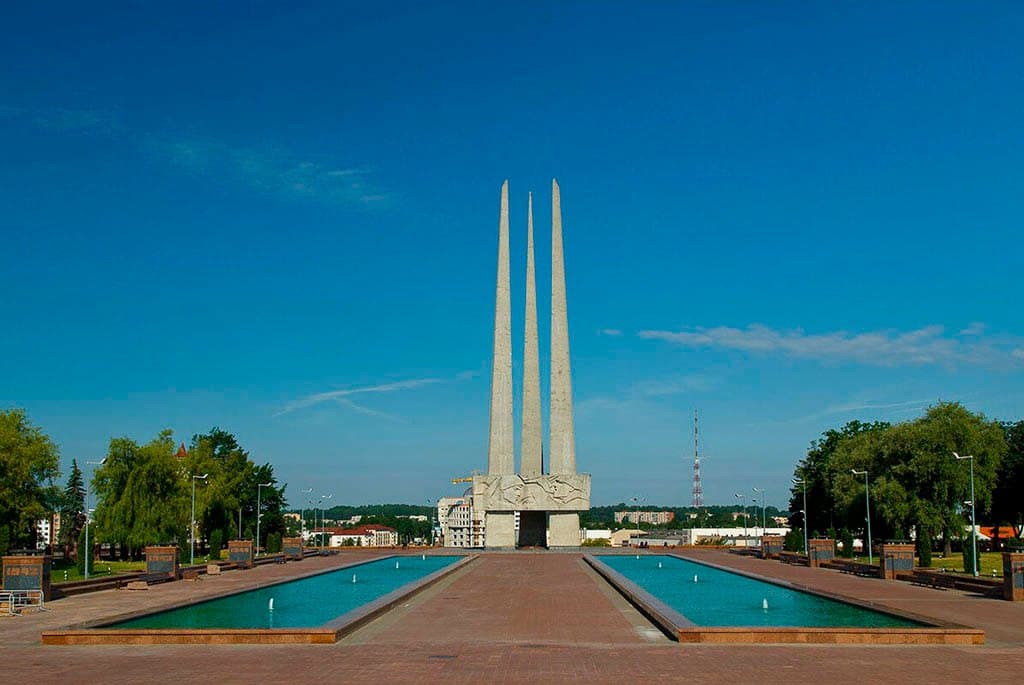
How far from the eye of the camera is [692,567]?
132 feet

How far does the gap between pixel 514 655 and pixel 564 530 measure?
46.8 metres

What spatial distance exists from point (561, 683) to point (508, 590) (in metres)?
15.0

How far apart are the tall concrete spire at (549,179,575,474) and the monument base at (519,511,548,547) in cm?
319

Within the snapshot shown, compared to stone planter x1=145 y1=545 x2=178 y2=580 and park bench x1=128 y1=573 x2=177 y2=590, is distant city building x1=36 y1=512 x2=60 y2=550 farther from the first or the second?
stone planter x1=145 y1=545 x2=178 y2=580

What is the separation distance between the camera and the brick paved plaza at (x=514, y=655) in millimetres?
12406

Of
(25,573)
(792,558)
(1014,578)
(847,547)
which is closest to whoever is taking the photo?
(25,573)

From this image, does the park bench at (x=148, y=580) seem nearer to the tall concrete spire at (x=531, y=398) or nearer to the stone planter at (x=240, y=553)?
the stone planter at (x=240, y=553)

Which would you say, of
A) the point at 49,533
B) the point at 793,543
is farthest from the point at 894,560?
the point at 49,533

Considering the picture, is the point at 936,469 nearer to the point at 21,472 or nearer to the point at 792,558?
the point at 792,558

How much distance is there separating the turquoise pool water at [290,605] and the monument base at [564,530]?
23.1 m

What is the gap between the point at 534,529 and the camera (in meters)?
62.7

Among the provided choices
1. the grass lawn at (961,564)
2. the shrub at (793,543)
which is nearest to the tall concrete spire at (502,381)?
the shrub at (793,543)

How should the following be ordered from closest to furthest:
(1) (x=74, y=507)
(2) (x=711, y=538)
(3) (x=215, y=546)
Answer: (3) (x=215, y=546)
(1) (x=74, y=507)
(2) (x=711, y=538)

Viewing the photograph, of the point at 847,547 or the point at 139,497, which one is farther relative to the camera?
the point at 139,497
